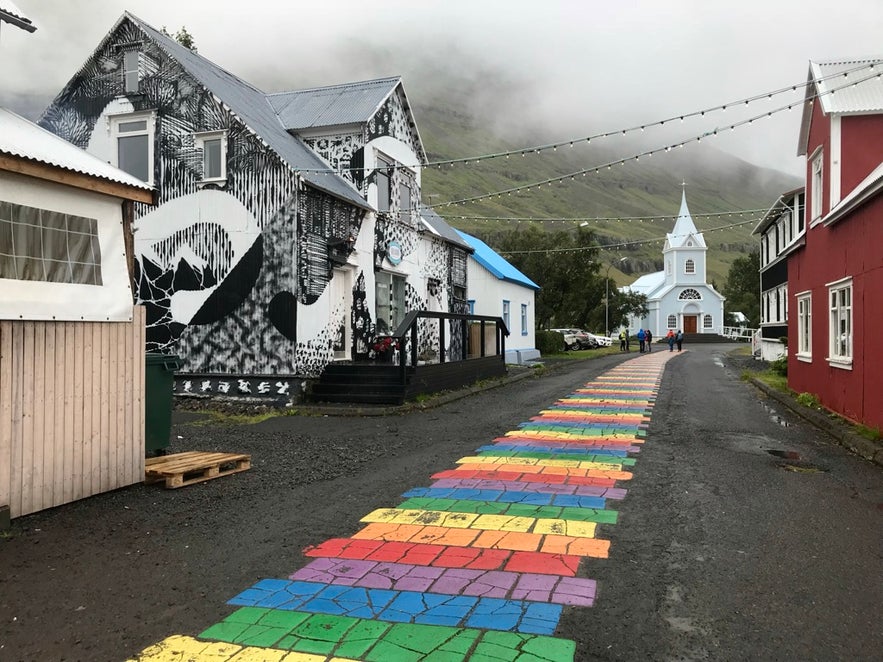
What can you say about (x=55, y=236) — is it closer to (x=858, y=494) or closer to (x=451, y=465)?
(x=451, y=465)

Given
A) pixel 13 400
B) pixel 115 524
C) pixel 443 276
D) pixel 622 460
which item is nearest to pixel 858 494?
pixel 622 460

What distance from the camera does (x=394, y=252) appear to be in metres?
17.7

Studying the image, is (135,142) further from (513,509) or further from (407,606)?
(407,606)

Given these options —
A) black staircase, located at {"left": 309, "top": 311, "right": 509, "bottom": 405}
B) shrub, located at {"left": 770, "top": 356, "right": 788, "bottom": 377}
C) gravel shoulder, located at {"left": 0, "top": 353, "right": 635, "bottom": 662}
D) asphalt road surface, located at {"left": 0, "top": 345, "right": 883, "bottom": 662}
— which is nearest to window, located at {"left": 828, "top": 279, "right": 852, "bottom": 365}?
asphalt road surface, located at {"left": 0, "top": 345, "right": 883, "bottom": 662}

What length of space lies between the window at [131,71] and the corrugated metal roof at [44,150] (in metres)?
8.96

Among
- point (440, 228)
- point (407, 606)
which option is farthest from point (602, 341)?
point (407, 606)

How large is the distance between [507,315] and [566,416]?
1611 cm

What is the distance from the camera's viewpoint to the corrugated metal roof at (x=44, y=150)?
5.65 m

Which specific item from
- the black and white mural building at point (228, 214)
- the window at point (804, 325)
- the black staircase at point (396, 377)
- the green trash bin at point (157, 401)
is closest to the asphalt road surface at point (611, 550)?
the green trash bin at point (157, 401)

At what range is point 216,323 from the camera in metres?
14.2

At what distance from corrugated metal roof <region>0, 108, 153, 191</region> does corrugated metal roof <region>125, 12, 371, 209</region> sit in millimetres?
6983

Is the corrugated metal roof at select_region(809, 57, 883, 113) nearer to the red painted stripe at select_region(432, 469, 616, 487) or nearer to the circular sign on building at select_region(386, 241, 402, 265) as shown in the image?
the red painted stripe at select_region(432, 469, 616, 487)

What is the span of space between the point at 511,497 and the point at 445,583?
222cm

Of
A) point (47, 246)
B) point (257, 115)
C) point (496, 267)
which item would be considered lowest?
point (47, 246)
